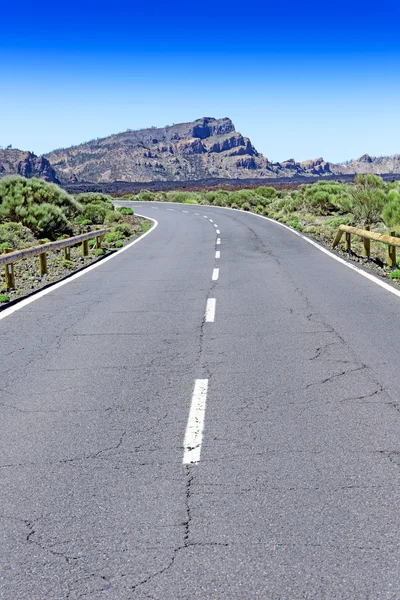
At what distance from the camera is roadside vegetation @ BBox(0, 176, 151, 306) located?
18812mm

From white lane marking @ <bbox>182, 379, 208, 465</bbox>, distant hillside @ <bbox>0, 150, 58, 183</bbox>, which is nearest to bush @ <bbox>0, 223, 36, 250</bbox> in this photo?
white lane marking @ <bbox>182, 379, 208, 465</bbox>

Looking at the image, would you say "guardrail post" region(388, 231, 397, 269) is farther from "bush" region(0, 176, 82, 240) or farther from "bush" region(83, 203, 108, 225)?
→ "bush" region(83, 203, 108, 225)

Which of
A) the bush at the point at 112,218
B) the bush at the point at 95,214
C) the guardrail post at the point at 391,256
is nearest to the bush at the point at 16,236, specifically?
the bush at the point at 112,218

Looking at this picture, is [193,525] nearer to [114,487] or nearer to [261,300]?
[114,487]

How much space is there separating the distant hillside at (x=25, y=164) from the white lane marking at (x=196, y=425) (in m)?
182

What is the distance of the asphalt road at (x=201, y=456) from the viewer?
3.41 meters

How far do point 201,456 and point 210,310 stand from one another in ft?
20.8

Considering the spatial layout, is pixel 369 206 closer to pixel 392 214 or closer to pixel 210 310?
pixel 392 214

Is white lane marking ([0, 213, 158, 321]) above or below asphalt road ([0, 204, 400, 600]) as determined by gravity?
below

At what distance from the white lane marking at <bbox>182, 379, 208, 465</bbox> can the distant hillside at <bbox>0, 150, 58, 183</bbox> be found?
181913 millimetres

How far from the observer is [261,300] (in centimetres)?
1217

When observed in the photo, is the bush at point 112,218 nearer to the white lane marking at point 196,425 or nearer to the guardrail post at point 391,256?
the guardrail post at point 391,256

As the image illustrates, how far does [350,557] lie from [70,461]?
2.27 metres

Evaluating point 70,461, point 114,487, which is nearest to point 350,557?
point 114,487
